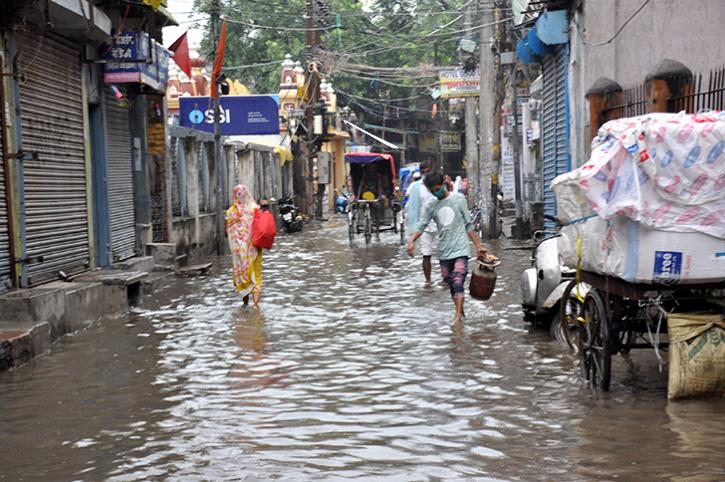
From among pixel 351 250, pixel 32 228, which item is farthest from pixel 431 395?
pixel 351 250

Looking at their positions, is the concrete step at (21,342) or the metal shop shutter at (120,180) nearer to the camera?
the concrete step at (21,342)

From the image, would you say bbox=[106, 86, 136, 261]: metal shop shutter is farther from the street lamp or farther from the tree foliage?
the tree foliage

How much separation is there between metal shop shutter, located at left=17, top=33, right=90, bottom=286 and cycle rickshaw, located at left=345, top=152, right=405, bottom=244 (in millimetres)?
11638

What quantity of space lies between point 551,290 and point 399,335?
5.51ft

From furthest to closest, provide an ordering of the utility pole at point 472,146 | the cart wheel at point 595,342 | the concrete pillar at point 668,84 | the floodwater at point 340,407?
the utility pole at point 472,146 < the concrete pillar at point 668,84 < the cart wheel at point 595,342 < the floodwater at point 340,407

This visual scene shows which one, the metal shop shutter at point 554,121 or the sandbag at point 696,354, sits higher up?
the metal shop shutter at point 554,121

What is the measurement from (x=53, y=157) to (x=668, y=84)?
26.3ft

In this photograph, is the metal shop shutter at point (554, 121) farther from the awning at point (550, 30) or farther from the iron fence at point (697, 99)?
the iron fence at point (697, 99)

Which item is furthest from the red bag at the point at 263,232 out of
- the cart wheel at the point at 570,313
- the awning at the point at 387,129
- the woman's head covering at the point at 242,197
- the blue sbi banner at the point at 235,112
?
the awning at the point at 387,129

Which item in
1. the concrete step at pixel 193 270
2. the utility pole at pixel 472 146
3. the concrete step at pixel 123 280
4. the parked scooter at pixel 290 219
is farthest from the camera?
the parked scooter at pixel 290 219

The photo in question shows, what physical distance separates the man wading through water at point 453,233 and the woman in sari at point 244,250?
2757 millimetres

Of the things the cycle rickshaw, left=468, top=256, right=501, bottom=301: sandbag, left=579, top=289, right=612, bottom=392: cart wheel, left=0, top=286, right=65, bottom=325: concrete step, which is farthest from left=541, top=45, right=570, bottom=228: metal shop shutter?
left=579, top=289, right=612, bottom=392: cart wheel

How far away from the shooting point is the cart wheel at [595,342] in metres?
7.29

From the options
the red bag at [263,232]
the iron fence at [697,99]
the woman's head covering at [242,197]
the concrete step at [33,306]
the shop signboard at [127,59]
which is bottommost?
the concrete step at [33,306]
